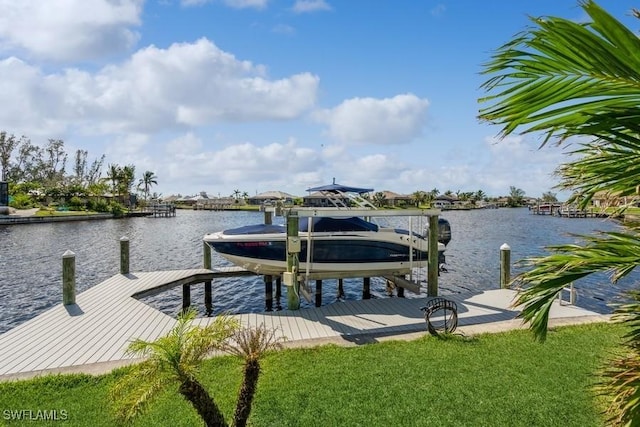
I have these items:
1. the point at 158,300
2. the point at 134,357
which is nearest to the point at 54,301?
the point at 158,300

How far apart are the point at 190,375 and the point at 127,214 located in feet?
237

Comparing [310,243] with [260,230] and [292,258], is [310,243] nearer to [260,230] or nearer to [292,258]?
[292,258]

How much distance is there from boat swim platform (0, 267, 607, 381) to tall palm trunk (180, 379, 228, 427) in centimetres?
290

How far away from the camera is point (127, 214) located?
6825 centimetres

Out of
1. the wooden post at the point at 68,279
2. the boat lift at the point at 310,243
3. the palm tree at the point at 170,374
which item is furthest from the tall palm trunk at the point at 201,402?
the wooden post at the point at 68,279

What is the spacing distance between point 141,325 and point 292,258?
340 centimetres

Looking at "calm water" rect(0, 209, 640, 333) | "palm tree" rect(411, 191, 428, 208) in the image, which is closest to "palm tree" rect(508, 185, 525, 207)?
"palm tree" rect(411, 191, 428, 208)

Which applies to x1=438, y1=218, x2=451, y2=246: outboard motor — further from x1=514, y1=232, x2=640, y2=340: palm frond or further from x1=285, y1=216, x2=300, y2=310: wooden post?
x1=514, y1=232, x2=640, y2=340: palm frond

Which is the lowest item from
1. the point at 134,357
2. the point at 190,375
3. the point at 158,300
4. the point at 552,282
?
the point at 158,300

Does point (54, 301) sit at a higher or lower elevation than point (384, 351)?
lower

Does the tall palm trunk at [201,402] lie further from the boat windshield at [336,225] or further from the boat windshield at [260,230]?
the boat windshield at [260,230]

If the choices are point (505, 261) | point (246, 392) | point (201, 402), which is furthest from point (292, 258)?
point (505, 261)

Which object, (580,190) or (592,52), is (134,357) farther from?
(592,52)

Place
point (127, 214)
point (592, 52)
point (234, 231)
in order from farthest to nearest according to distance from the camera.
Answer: point (127, 214) → point (234, 231) → point (592, 52)
